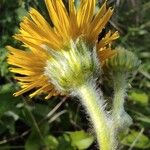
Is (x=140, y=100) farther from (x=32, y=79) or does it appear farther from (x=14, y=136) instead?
(x=32, y=79)

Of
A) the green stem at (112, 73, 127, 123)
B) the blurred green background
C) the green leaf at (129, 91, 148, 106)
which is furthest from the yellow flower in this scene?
the green leaf at (129, 91, 148, 106)

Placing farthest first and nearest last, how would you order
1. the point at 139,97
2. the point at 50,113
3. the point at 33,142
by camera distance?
the point at 139,97 < the point at 50,113 < the point at 33,142

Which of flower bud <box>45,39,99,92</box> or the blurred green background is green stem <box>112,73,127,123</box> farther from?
the blurred green background

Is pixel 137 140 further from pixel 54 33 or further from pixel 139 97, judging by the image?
pixel 54 33

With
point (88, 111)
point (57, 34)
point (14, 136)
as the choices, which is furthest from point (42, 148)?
point (57, 34)

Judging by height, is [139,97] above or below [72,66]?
below

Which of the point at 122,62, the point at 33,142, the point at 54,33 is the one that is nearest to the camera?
the point at 54,33

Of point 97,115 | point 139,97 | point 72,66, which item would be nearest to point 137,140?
point 139,97

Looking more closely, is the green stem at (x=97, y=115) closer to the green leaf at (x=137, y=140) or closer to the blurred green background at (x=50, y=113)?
the blurred green background at (x=50, y=113)
